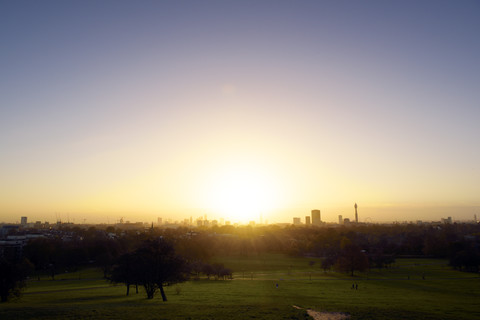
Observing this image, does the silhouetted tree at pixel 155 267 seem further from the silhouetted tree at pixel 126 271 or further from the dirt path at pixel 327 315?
the dirt path at pixel 327 315

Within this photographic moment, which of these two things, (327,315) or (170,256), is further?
(170,256)

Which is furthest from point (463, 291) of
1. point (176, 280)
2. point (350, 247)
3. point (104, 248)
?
point (104, 248)

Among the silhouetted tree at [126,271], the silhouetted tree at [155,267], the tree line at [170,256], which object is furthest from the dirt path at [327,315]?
the silhouetted tree at [126,271]

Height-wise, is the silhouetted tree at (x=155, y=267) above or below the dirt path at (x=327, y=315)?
above

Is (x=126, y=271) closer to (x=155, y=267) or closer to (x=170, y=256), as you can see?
(x=155, y=267)

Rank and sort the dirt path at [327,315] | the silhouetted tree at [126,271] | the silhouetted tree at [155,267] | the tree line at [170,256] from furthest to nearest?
the silhouetted tree at [126,271] < the tree line at [170,256] < the silhouetted tree at [155,267] < the dirt path at [327,315]

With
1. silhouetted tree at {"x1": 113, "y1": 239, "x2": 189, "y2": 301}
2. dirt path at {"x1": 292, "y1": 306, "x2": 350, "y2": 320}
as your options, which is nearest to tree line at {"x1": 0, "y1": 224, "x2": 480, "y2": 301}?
silhouetted tree at {"x1": 113, "y1": 239, "x2": 189, "y2": 301}

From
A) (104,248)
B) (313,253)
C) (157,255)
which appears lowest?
(313,253)

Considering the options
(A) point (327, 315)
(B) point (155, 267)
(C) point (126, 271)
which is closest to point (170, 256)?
(B) point (155, 267)

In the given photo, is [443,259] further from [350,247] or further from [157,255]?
[157,255]

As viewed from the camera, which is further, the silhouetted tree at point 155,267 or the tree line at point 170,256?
the tree line at point 170,256

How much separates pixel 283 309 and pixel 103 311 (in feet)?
53.3

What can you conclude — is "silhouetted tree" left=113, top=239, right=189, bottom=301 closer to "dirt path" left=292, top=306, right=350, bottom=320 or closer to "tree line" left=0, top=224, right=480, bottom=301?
"tree line" left=0, top=224, right=480, bottom=301

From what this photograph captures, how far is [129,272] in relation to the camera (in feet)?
148
